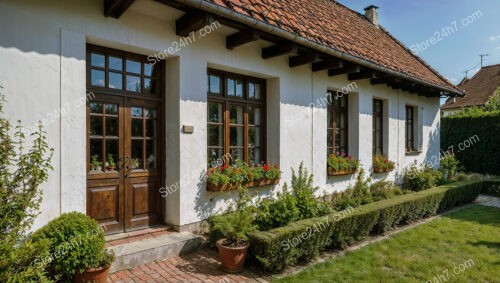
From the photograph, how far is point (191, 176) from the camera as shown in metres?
5.25

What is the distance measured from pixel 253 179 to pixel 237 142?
0.88 m

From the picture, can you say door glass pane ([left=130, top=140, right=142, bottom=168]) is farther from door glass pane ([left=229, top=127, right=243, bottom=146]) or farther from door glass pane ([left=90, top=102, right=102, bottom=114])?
door glass pane ([left=229, top=127, right=243, bottom=146])

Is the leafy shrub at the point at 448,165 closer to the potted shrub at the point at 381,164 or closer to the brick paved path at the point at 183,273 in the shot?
the potted shrub at the point at 381,164

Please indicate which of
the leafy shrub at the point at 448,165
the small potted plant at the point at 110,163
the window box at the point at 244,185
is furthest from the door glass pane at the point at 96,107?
the leafy shrub at the point at 448,165

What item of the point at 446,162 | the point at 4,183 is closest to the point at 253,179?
the point at 4,183

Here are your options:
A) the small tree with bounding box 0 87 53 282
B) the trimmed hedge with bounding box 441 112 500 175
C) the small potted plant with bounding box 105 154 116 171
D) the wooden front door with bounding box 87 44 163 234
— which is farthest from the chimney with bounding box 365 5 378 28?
the small tree with bounding box 0 87 53 282

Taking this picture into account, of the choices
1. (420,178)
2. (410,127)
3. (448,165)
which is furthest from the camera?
(448,165)

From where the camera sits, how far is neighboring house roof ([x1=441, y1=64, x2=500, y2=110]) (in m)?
22.3

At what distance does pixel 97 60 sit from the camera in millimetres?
4648

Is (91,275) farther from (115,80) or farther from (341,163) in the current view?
(341,163)

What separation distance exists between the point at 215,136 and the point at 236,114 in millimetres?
678

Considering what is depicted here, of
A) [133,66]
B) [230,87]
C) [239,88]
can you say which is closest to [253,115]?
[239,88]

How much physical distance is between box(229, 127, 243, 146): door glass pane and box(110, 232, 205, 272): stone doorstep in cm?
198

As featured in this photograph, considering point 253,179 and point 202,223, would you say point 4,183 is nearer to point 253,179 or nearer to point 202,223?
point 202,223
